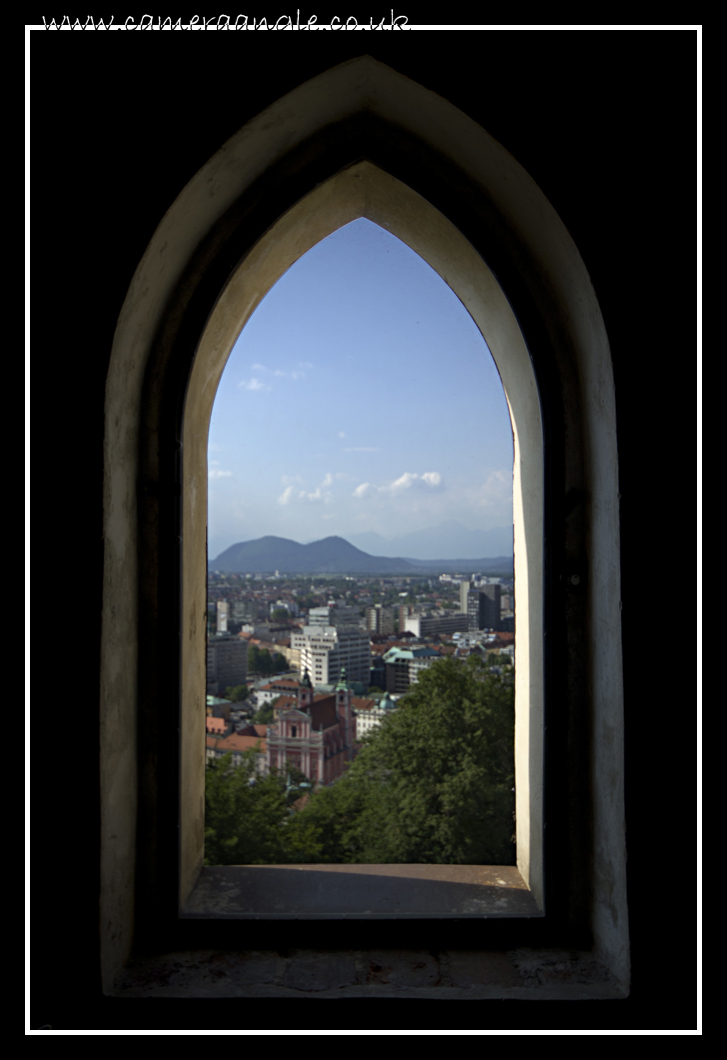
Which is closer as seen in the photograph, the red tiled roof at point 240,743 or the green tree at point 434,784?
the green tree at point 434,784

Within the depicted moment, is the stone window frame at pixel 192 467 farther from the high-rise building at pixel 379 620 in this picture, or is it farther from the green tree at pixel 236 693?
the high-rise building at pixel 379 620

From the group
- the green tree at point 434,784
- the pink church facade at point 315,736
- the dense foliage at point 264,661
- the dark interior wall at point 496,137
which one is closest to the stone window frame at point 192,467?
the dark interior wall at point 496,137

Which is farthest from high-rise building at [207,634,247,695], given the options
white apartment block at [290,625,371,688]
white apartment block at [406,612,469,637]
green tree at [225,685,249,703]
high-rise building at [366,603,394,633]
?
white apartment block at [406,612,469,637]

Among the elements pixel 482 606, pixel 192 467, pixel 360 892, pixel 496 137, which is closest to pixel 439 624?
pixel 482 606

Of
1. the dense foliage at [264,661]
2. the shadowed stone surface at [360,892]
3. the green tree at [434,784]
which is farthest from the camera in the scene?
the dense foliage at [264,661]

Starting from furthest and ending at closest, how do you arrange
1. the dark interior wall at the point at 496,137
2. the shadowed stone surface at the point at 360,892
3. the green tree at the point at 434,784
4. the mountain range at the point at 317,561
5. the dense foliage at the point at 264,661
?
the mountain range at the point at 317,561, the dense foliage at the point at 264,661, the green tree at the point at 434,784, the shadowed stone surface at the point at 360,892, the dark interior wall at the point at 496,137

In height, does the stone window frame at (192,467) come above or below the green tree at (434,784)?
above

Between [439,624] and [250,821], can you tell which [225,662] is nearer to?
[250,821]
